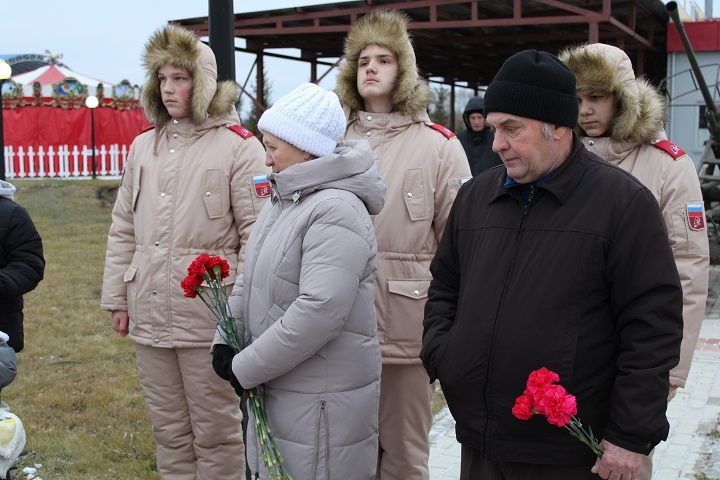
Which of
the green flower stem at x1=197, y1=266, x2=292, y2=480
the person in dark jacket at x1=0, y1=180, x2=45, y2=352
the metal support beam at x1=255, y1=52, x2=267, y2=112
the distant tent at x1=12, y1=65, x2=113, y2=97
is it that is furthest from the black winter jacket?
the distant tent at x1=12, y1=65, x2=113, y2=97

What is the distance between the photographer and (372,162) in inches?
121

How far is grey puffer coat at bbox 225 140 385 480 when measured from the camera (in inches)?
110

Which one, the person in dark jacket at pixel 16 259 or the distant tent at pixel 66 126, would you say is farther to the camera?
the distant tent at pixel 66 126

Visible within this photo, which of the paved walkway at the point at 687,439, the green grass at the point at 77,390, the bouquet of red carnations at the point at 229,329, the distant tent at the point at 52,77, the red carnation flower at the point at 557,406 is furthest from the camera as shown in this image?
the distant tent at the point at 52,77

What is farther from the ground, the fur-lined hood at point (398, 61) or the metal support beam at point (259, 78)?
the metal support beam at point (259, 78)

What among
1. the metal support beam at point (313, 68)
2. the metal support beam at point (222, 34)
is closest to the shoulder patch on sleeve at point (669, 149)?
the metal support beam at point (222, 34)

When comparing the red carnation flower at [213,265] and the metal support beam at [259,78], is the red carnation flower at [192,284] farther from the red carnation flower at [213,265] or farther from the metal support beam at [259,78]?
the metal support beam at [259,78]

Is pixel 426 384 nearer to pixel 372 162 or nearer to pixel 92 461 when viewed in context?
pixel 372 162

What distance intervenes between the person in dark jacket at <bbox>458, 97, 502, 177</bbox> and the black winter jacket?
5.95m

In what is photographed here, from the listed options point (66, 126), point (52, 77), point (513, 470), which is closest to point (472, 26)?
point (513, 470)

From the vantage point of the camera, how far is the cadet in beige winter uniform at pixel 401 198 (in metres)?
3.71

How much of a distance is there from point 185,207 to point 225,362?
1.16 m

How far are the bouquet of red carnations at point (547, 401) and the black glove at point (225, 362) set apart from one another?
1073 mm

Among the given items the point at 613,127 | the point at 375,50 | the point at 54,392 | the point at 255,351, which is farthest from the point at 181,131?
the point at 54,392
